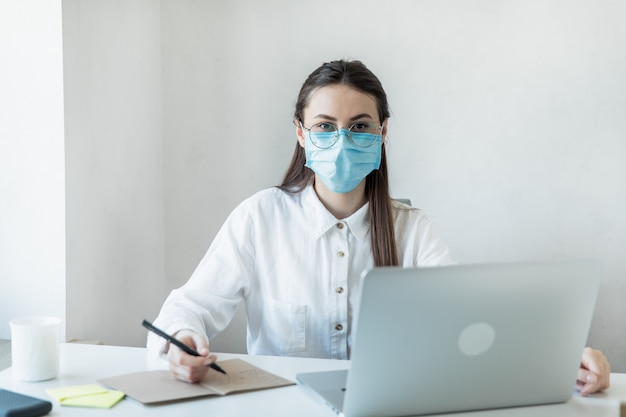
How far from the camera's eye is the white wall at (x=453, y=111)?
2717 mm

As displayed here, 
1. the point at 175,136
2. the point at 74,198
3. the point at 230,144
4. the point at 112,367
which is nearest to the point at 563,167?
the point at 230,144

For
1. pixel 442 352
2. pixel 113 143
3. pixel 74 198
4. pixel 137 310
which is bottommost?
pixel 137 310

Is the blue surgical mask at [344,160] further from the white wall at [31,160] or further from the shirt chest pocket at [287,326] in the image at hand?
the white wall at [31,160]

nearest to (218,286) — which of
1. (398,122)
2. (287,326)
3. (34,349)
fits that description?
(287,326)

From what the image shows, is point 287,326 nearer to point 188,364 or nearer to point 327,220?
point 327,220

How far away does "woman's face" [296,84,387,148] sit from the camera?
181 cm

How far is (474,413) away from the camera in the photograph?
3.72 ft

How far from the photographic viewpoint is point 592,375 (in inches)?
49.3

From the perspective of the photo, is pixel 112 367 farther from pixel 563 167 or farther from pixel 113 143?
pixel 563 167

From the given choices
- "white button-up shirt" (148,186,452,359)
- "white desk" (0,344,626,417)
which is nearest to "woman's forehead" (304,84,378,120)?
"white button-up shirt" (148,186,452,359)

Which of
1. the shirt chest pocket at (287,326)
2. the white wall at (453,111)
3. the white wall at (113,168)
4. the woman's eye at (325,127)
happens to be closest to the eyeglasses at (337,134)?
the woman's eye at (325,127)

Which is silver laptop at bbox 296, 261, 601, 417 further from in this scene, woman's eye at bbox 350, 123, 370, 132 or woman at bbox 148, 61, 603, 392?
woman's eye at bbox 350, 123, 370, 132

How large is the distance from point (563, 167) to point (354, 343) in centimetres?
198

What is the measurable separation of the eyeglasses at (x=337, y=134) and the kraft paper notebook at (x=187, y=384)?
2.13ft
